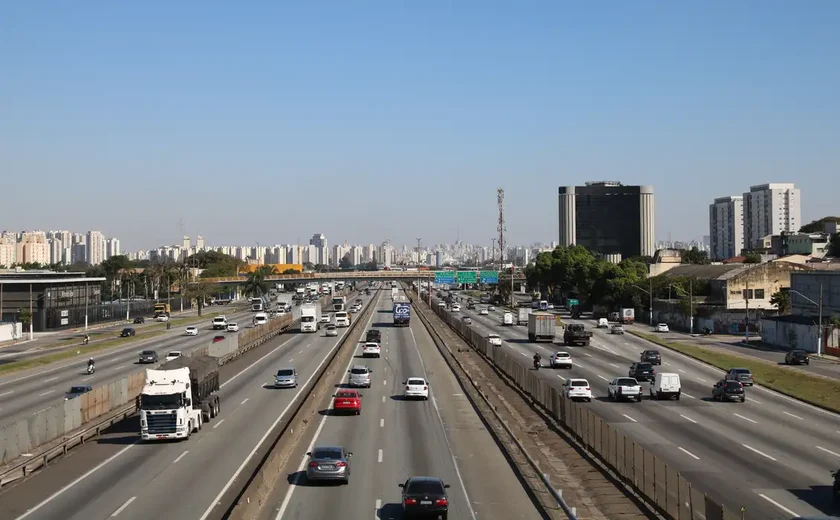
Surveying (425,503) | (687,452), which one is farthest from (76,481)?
(687,452)

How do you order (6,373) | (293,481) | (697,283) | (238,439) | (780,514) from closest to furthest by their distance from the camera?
(780,514), (293,481), (238,439), (6,373), (697,283)

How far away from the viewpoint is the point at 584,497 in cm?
2695

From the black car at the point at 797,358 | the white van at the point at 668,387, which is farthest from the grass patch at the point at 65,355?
the black car at the point at 797,358

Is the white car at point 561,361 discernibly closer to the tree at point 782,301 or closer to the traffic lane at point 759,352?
the traffic lane at point 759,352

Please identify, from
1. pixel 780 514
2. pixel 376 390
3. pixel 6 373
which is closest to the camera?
pixel 780 514

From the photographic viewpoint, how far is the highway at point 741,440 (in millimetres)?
27344

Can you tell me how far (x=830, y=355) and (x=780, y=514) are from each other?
206 ft

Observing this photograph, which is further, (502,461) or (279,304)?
(279,304)

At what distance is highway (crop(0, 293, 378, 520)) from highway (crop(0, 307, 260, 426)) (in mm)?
9360

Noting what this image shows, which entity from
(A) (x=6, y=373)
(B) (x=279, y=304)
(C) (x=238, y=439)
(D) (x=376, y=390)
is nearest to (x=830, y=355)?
(D) (x=376, y=390)

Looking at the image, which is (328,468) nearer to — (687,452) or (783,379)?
(687,452)

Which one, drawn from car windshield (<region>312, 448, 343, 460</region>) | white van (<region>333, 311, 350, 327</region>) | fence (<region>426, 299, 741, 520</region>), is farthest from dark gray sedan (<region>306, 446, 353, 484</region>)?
white van (<region>333, 311, 350, 327</region>)

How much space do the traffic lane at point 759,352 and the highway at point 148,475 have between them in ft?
141

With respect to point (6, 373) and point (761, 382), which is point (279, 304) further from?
point (761, 382)
